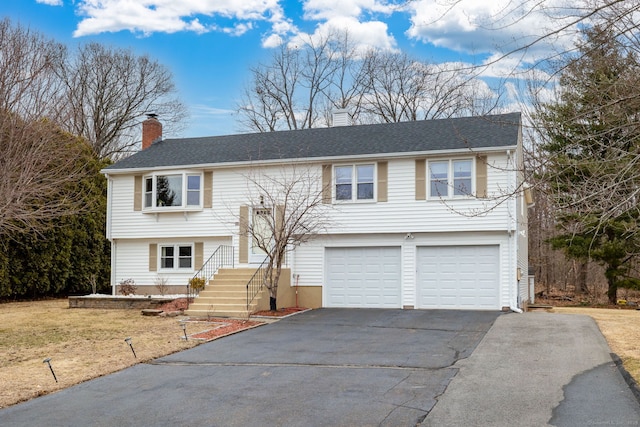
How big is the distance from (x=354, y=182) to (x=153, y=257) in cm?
790

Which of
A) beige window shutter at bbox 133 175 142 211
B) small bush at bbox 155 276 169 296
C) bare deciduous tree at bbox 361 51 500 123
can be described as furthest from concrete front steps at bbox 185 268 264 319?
bare deciduous tree at bbox 361 51 500 123

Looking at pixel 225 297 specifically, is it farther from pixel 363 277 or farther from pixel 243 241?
pixel 363 277

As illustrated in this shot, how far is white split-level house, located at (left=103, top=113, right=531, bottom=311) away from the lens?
18609 millimetres

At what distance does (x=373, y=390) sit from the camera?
8266 mm

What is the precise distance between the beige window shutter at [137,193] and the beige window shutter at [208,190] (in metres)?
2.57

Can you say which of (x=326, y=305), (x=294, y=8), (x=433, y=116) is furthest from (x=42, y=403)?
(x=433, y=116)

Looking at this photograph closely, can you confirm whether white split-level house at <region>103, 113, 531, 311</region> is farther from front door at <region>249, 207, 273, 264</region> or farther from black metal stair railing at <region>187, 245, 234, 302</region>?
black metal stair railing at <region>187, 245, 234, 302</region>

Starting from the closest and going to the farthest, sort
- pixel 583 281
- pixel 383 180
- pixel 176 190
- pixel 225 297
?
pixel 225 297
pixel 383 180
pixel 176 190
pixel 583 281

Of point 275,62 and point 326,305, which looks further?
point 275,62

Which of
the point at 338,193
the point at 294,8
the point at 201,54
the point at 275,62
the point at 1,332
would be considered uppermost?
the point at 275,62

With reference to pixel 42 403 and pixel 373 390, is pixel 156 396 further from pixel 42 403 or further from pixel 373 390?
pixel 373 390

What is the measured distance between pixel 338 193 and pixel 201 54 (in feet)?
31.2

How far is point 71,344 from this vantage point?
1261 cm

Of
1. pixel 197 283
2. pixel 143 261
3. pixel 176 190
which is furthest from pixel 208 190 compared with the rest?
pixel 143 261
